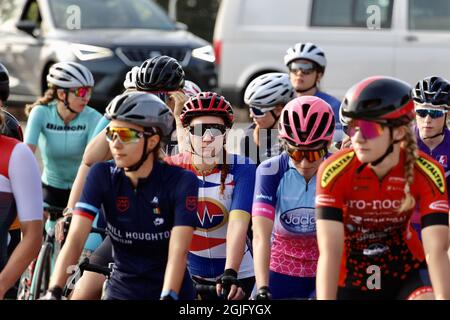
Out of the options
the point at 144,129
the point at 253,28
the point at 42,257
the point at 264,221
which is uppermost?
the point at 253,28

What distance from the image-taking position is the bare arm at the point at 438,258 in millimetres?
5715

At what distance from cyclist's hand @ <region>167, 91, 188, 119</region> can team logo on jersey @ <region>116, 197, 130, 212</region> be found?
2535mm

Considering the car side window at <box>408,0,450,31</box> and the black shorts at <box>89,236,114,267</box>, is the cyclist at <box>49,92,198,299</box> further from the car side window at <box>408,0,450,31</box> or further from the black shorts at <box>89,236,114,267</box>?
the car side window at <box>408,0,450,31</box>

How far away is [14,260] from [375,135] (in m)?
1.92

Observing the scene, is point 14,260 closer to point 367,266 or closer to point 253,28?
point 367,266

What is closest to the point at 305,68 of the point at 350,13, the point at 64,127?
the point at 64,127

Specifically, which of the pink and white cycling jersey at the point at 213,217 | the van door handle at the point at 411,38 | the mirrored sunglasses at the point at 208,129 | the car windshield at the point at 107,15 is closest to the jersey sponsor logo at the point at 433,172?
the pink and white cycling jersey at the point at 213,217

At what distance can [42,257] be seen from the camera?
9.91 metres

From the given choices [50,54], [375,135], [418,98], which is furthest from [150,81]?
[50,54]

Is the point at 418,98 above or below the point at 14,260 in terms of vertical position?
above

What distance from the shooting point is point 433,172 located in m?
5.95

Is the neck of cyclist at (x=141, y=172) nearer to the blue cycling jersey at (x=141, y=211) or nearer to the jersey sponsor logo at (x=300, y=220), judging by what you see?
the blue cycling jersey at (x=141, y=211)

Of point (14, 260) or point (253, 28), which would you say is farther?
point (253, 28)

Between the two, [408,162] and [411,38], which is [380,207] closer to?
[408,162]
